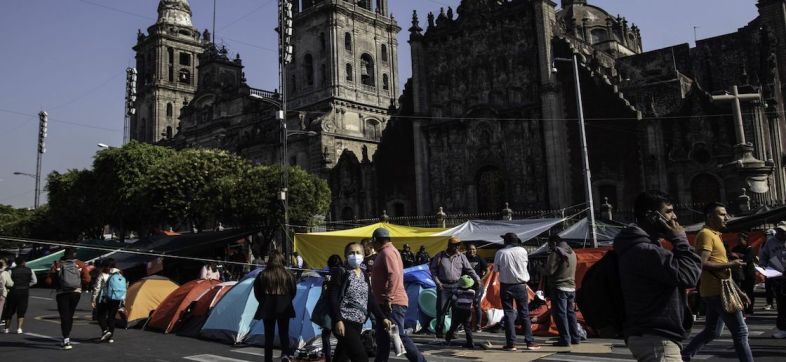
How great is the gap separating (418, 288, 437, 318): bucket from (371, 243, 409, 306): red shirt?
188 inches

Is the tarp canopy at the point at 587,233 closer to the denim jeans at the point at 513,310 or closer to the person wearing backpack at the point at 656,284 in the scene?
the denim jeans at the point at 513,310

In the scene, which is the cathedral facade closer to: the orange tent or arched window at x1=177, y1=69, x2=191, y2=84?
the orange tent

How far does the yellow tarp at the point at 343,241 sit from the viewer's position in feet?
66.2

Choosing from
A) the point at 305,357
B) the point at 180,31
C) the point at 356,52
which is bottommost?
the point at 305,357

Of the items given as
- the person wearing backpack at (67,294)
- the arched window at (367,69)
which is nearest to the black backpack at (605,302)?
the person wearing backpack at (67,294)

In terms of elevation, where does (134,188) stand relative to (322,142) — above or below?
→ below

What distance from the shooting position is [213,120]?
57406 millimetres

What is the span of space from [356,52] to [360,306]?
44336 mm

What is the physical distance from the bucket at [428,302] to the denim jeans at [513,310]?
8.81ft

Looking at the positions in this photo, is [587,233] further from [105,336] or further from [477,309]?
[105,336]

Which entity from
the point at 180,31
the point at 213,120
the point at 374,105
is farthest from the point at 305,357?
the point at 180,31

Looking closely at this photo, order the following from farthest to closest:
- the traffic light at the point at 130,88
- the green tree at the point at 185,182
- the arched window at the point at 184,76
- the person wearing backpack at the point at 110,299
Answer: the arched window at the point at 184,76 → the traffic light at the point at 130,88 → the green tree at the point at 185,182 → the person wearing backpack at the point at 110,299

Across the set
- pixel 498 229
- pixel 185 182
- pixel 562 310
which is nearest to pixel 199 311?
pixel 562 310

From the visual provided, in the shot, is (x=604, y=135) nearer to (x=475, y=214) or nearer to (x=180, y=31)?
(x=475, y=214)
